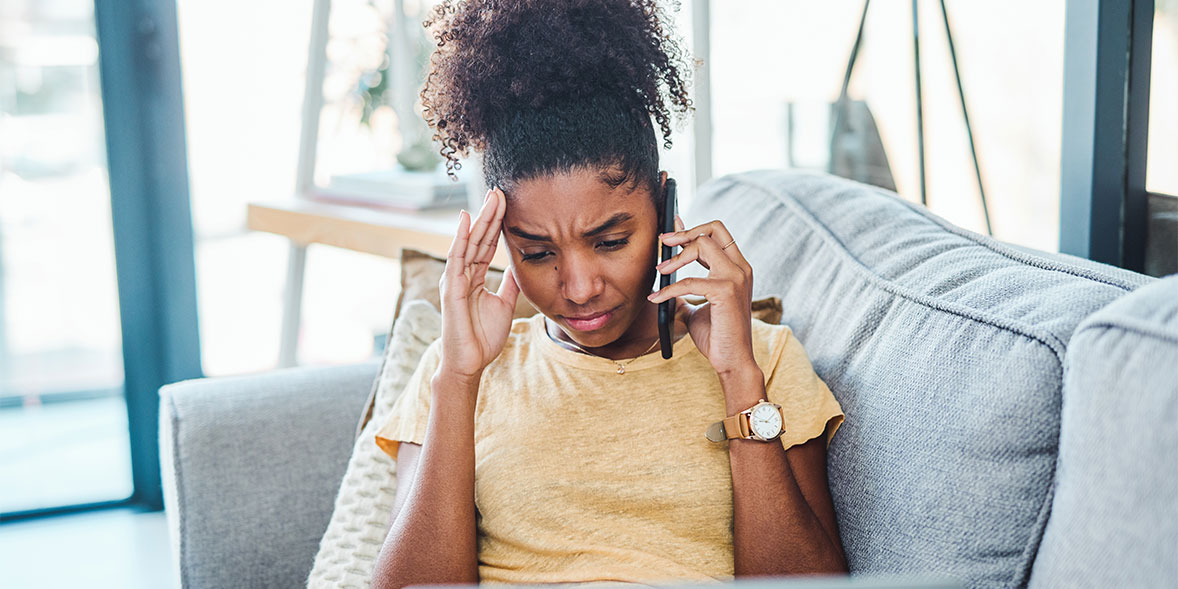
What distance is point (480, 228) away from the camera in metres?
1.16

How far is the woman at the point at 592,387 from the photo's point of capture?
1092 millimetres

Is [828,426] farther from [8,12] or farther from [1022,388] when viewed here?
[8,12]

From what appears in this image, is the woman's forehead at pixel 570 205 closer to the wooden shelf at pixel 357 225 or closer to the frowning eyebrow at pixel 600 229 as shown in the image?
the frowning eyebrow at pixel 600 229

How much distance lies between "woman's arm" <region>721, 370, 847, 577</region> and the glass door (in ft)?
7.80

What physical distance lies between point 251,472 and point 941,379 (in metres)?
0.98

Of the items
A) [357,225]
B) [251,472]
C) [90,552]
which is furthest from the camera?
[90,552]

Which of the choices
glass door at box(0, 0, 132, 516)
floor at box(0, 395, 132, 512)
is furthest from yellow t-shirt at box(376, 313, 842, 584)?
floor at box(0, 395, 132, 512)

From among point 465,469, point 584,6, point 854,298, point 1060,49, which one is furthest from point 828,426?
point 1060,49

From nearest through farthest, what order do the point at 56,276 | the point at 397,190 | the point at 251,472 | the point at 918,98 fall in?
the point at 251,472 < the point at 918,98 < the point at 397,190 < the point at 56,276

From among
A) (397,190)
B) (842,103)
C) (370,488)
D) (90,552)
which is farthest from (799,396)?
(90,552)

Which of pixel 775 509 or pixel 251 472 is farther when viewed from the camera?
pixel 251 472

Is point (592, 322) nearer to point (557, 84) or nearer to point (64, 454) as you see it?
point (557, 84)

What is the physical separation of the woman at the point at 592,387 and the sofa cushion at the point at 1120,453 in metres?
0.31

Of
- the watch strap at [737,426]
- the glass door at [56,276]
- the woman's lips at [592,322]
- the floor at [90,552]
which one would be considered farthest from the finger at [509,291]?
the glass door at [56,276]
